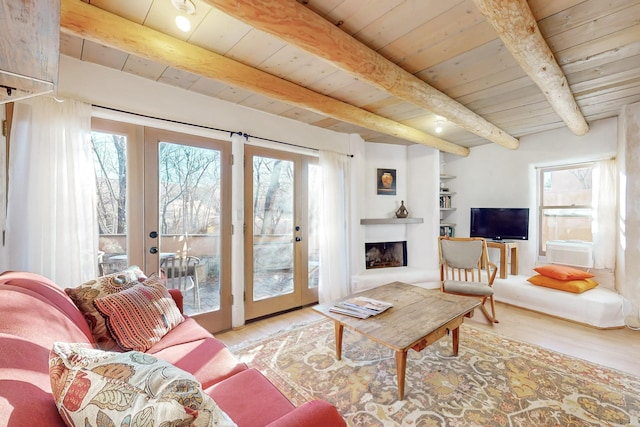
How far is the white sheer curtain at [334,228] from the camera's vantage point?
11.8 ft

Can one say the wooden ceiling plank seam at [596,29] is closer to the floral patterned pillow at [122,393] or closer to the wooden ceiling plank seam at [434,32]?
the wooden ceiling plank seam at [434,32]

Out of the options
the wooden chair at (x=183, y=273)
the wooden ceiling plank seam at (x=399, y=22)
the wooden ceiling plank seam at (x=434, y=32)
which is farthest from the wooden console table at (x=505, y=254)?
the wooden chair at (x=183, y=273)

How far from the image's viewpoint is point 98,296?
5.14 ft

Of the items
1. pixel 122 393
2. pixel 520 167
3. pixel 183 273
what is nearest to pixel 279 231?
pixel 183 273

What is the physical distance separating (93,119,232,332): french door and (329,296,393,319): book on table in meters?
1.35

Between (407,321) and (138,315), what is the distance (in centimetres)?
171

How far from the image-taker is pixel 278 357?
7.54ft

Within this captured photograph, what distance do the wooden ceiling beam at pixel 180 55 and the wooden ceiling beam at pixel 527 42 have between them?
4.74 feet

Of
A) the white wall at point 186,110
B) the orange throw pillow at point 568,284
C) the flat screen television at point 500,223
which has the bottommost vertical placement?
the orange throw pillow at point 568,284

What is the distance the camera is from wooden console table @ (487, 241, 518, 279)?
151 inches

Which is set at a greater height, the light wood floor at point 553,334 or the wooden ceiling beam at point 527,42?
the wooden ceiling beam at point 527,42

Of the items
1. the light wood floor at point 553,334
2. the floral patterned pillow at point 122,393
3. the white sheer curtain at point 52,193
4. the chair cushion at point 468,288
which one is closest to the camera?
the floral patterned pillow at point 122,393

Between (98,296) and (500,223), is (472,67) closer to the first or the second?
(500,223)

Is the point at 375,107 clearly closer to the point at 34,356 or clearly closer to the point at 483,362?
the point at 483,362
